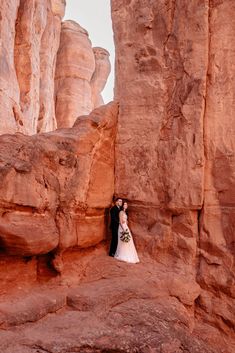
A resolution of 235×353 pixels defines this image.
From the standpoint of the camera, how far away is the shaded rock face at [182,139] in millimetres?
6617

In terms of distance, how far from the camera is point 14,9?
1520 centimetres

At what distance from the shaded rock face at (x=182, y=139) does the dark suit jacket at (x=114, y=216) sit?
1.38 ft

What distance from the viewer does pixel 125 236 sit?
→ 7.07 metres

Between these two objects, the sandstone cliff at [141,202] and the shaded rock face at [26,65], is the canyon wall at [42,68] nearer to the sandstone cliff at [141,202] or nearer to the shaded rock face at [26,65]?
the shaded rock face at [26,65]

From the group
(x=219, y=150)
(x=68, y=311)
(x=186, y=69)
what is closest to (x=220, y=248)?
(x=219, y=150)

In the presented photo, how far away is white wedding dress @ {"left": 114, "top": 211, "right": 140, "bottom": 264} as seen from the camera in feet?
22.9

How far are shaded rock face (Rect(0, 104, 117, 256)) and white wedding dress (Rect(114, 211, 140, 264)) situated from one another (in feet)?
1.30

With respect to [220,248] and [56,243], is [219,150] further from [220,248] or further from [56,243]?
[56,243]

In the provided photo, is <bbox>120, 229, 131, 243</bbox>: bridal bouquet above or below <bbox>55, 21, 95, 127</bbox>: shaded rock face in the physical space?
below

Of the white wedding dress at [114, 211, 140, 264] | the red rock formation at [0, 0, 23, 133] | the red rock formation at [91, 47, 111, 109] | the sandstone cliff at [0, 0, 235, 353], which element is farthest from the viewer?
the red rock formation at [91, 47, 111, 109]

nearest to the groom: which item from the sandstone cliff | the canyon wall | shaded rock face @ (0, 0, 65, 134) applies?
the sandstone cliff

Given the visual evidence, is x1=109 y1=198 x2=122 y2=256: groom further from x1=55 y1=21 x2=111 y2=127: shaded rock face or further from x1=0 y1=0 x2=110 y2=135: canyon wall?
x1=55 y1=21 x2=111 y2=127: shaded rock face

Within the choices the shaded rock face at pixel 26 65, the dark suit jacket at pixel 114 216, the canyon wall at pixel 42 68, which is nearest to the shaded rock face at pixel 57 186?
the dark suit jacket at pixel 114 216

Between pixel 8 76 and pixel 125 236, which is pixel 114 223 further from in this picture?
pixel 8 76
